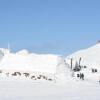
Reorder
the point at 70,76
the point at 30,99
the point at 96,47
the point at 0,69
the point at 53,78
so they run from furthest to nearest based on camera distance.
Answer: the point at 96,47
the point at 0,69
the point at 70,76
the point at 53,78
the point at 30,99

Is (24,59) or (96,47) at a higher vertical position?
(96,47)

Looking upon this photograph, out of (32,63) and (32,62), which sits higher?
(32,62)

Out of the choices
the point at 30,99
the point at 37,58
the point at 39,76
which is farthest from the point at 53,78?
the point at 30,99

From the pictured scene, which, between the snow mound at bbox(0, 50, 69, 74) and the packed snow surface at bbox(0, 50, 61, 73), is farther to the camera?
the packed snow surface at bbox(0, 50, 61, 73)

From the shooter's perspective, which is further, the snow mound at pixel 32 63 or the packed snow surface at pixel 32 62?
the packed snow surface at pixel 32 62

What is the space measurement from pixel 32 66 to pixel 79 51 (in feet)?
340

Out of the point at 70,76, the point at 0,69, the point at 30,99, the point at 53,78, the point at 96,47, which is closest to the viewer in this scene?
the point at 30,99

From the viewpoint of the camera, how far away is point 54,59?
50.9 metres

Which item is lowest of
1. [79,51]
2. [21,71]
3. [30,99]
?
[30,99]

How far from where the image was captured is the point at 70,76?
47.2 metres

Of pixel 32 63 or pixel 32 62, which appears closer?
pixel 32 63

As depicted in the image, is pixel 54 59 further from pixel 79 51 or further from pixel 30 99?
pixel 79 51

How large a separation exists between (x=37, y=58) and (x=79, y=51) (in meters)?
102

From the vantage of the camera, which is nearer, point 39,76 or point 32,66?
Result: point 39,76
